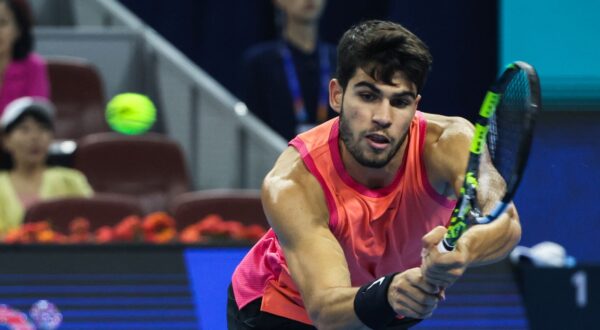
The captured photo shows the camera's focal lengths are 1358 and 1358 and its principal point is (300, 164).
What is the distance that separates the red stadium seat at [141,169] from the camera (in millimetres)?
7898

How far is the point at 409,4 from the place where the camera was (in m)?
9.72

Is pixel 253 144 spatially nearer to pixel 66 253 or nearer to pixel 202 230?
pixel 202 230

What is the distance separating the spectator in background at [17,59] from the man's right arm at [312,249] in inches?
148

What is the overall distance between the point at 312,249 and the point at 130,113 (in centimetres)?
475

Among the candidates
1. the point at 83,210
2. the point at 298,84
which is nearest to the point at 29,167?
the point at 83,210

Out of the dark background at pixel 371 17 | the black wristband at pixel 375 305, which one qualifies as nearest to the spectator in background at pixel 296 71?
the dark background at pixel 371 17

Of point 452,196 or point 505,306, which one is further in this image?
point 505,306

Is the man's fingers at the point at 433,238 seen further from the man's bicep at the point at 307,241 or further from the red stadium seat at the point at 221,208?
the red stadium seat at the point at 221,208

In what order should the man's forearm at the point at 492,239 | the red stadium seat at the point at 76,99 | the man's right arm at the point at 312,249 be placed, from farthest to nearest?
1. the red stadium seat at the point at 76,99
2. the man's right arm at the point at 312,249
3. the man's forearm at the point at 492,239

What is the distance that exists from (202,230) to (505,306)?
5.01 feet

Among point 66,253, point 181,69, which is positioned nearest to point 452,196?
point 66,253

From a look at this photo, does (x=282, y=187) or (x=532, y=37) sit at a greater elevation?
(x=282, y=187)

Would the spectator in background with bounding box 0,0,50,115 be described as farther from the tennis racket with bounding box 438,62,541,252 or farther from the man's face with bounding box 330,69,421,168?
the tennis racket with bounding box 438,62,541,252

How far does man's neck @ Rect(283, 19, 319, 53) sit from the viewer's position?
314 inches
